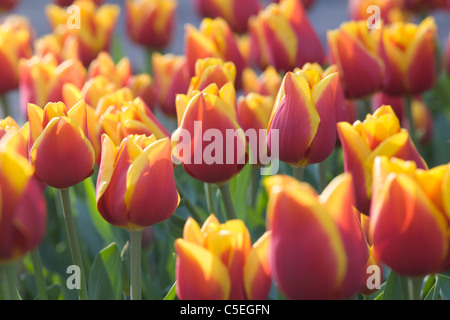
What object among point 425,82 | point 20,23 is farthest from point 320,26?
point 425,82

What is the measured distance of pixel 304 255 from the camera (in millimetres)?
477

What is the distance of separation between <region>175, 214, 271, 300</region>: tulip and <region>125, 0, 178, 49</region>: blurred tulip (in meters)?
1.08

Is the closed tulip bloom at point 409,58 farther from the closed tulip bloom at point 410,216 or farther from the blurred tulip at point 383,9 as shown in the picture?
the closed tulip bloom at point 410,216

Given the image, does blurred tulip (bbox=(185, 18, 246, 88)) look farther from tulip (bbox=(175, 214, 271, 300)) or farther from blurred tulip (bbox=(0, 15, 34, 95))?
tulip (bbox=(175, 214, 271, 300))

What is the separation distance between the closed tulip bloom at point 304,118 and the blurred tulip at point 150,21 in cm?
87

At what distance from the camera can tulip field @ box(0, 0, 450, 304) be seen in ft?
1.59

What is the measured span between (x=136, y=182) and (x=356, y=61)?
0.44m

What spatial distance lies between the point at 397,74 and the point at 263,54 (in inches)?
12.8

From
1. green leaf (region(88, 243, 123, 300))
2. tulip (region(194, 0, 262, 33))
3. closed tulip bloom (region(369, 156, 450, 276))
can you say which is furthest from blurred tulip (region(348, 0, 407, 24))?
closed tulip bloom (region(369, 156, 450, 276))

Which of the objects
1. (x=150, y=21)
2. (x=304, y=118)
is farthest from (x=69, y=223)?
(x=150, y=21)

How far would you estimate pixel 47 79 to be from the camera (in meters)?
1.05

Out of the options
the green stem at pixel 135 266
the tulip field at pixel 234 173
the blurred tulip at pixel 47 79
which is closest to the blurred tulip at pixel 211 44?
the tulip field at pixel 234 173

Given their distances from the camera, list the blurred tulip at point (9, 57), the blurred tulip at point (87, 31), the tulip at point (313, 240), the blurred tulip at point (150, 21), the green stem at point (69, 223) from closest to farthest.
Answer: the tulip at point (313, 240)
the green stem at point (69, 223)
the blurred tulip at point (9, 57)
the blurred tulip at point (87, 31)
the blurred tulip at point (150, 21)

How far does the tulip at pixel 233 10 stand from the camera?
1.48 metres
